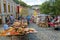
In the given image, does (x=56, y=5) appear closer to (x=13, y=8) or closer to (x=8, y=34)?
(x=13, y=8)

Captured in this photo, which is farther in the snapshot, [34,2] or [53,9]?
[34,2]

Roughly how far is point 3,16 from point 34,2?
7980cm

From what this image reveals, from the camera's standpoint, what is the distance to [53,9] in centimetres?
4666

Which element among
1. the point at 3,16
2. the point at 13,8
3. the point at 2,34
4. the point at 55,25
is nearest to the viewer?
the point at 2,34

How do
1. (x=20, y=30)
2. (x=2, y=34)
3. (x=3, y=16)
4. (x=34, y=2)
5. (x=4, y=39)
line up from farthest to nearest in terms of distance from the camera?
(x=34, y=2) < (x=3, y=16) < (x=4, y=39) < (x=2, y=34) < (x=20, y=30)

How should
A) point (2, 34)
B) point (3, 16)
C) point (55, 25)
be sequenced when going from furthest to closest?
point (3, 16)
point (55, 25)
point (2, 34)

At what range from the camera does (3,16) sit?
120 feet

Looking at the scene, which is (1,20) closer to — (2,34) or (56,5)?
(56,5)

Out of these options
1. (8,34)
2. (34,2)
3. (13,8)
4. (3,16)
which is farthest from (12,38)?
(34,2)

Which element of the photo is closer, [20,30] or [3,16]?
[20,30]

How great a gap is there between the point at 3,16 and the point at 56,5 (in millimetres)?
13740

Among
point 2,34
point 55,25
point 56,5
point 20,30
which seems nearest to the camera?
point 20,30

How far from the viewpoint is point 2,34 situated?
14344mm

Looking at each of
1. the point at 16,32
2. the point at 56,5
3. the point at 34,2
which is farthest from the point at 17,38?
the point at 34,2
